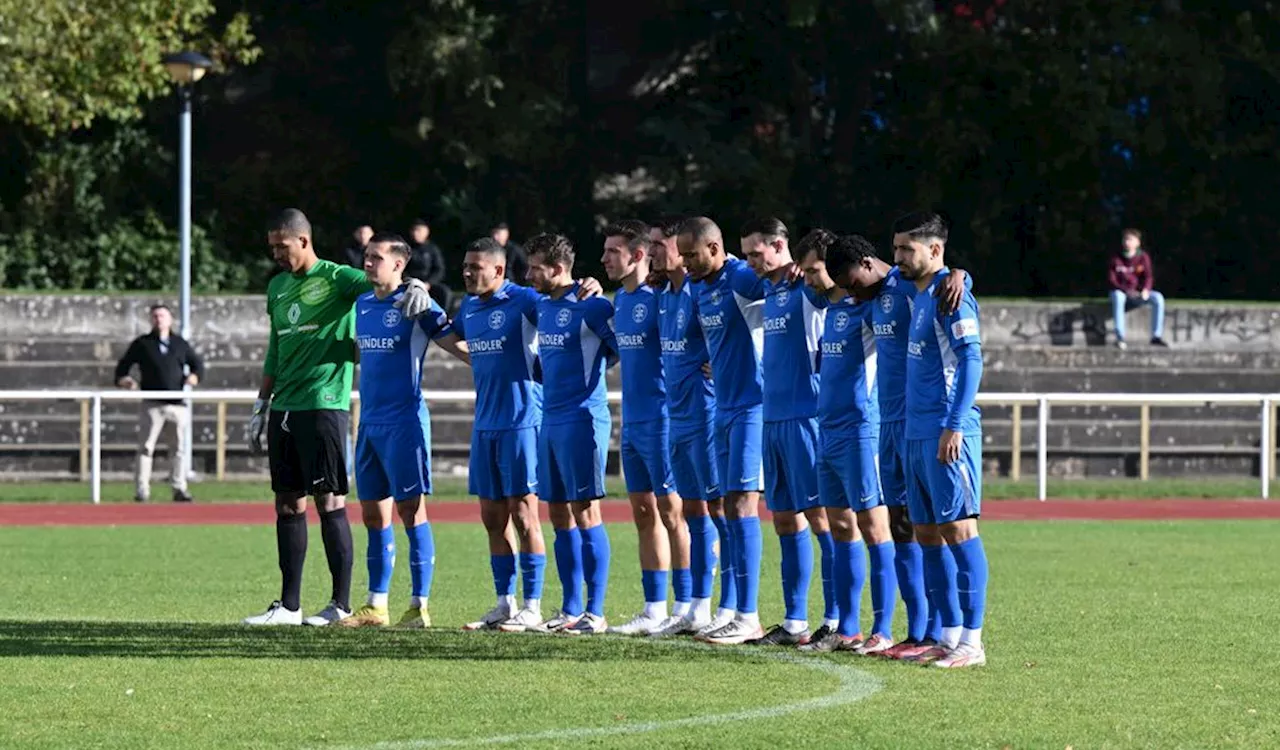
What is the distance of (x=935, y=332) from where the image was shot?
35.1 feet

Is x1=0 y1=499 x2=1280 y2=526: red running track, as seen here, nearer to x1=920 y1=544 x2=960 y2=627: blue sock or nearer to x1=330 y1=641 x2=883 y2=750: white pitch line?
x1=920 y1=544 x2=960 y2=627: blue sock

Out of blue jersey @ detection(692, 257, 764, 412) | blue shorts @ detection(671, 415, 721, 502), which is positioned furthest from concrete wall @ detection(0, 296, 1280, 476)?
blue jersey @ detection(692, 257, 764, 412)

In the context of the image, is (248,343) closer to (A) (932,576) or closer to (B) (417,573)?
(B) (417,573)

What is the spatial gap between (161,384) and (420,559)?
36.5 ft

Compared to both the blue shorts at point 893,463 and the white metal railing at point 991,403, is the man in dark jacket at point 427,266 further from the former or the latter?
the blue shorts at point 893,463

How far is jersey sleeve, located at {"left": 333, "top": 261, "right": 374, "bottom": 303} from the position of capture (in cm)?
1268

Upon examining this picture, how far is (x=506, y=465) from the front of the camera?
12398mm

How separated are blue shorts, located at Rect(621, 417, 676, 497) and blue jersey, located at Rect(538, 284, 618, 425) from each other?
0.25 m

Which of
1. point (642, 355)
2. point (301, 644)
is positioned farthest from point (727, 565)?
point (301, 644)

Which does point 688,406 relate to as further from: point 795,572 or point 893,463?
point 893,463

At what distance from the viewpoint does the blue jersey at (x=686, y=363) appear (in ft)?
39.4

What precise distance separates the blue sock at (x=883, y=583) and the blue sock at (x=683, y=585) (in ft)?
4.22

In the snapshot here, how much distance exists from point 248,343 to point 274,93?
7.48m

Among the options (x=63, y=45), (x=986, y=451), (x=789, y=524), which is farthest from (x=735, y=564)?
(x=63, y=45)
